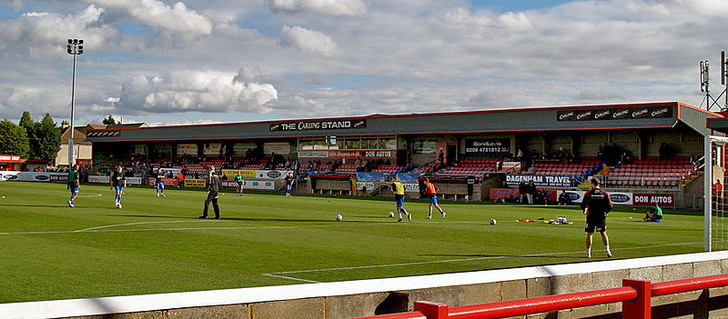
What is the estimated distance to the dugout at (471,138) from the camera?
48969mm

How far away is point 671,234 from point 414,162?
4036 cm

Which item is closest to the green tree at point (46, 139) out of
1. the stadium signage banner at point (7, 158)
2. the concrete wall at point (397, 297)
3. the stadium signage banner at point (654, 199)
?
the stadium signage banner at point (7, 158)

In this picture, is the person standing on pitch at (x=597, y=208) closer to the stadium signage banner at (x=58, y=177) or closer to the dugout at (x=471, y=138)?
the dugout at (x=471, y=138)

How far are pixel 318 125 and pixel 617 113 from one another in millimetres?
29262

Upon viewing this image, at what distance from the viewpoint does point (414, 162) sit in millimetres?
63219

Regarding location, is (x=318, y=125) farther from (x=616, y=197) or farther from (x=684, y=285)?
(x=684, y=285)

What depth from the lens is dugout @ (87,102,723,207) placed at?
49.0 m

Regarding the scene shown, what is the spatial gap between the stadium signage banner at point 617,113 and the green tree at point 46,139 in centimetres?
9911

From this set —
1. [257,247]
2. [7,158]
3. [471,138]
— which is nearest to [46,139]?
[7,158]

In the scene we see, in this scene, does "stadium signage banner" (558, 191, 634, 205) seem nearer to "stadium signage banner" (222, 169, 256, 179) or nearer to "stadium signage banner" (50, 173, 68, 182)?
"stadium signage banner" (222, 169, 256, 179)

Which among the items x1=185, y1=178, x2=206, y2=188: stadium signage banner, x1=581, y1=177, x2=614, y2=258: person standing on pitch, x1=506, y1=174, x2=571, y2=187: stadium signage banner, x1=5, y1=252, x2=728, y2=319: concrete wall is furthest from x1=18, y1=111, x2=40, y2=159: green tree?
x1=5, y1=252, x2=728, y2=319: concrete wall

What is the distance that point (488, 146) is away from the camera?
58.6 m

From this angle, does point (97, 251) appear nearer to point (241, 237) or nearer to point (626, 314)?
point (241, 237)

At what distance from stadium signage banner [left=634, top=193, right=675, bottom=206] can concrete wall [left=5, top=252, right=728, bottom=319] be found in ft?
118
